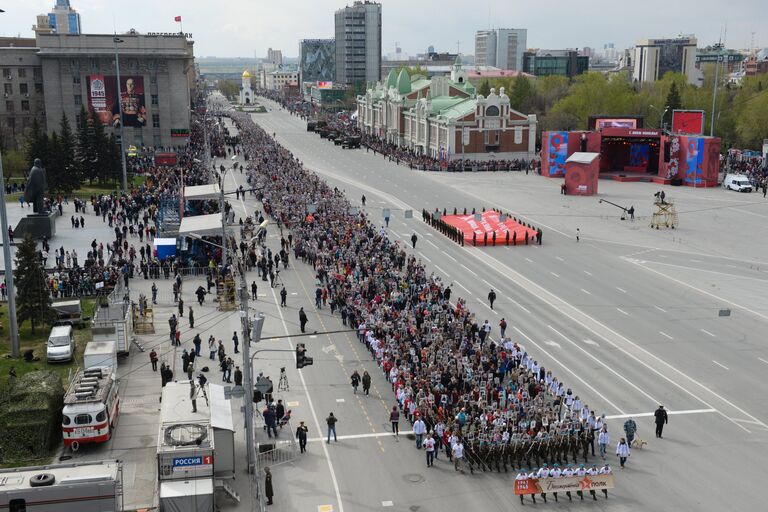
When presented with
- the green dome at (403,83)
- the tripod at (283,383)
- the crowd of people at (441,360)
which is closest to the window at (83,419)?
the tripod at (283,383)

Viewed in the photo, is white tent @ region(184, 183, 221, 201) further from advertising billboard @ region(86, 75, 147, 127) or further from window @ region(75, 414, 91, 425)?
advertising billboard @ region(86, 75, 147, 127)

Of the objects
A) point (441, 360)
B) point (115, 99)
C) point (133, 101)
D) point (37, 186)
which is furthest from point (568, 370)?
point (133, 101)

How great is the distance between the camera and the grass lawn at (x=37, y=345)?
32281 mm

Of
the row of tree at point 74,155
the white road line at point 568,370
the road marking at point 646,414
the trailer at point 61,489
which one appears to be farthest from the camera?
the row of tree at point 74,155

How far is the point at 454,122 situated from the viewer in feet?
330

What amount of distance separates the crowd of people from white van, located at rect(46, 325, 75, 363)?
37.7ft

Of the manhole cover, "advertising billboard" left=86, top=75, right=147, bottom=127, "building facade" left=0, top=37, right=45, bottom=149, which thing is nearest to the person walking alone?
the manhole cover

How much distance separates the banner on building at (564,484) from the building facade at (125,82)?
87389mm

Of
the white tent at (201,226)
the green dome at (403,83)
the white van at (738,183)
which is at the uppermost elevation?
the green dome at (403,83)

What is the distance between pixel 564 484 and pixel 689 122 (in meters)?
75.7

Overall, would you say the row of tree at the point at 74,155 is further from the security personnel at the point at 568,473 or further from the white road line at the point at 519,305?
the security personnel at the point at 568,473

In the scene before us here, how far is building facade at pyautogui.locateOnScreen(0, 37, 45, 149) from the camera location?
10169 centimetres

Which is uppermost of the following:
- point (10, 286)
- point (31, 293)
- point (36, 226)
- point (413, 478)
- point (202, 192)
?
point (202, 192)

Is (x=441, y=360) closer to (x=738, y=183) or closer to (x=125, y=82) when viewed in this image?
(x=738, y=183)
